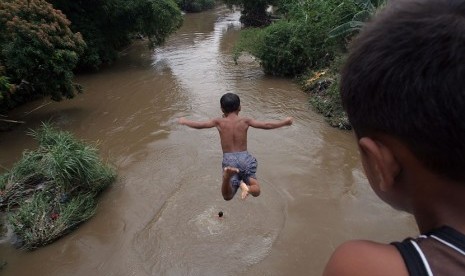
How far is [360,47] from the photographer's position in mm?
782

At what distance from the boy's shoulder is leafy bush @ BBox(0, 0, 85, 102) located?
10.0 m

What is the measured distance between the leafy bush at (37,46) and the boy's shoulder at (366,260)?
394 inches

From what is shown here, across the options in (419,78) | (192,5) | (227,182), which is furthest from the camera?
(192,5)

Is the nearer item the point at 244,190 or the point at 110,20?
the point at 244,190

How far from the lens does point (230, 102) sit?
4.57 metres

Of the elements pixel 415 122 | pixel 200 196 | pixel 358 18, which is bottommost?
pixel 200 196

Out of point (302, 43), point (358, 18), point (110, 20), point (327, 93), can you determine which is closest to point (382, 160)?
point (327, 93)

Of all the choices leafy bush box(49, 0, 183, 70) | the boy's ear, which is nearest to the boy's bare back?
the boy's ear

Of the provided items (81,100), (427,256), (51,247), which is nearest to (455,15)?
(427,256)

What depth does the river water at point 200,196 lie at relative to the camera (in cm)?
530

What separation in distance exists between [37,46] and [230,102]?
6941 millimetres

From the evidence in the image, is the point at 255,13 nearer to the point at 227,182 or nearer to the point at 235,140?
the point at 235,140

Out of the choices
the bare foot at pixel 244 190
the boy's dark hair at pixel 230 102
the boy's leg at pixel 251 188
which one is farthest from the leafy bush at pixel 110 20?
the bare foot at pixel 244 190

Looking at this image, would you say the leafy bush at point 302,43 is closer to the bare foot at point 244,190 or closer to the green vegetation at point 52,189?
the green vegetation at point 52,189
